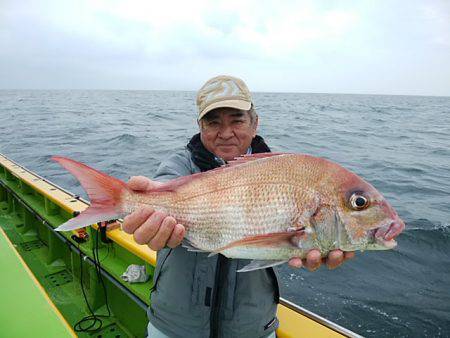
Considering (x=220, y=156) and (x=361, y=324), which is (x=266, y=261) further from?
(x=361, y=324)

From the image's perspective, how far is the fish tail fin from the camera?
6.87 ft

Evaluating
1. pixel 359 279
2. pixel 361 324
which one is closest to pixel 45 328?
pixel 361 324

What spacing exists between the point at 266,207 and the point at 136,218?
2.72ft

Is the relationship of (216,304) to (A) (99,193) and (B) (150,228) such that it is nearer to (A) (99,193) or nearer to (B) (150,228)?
(B) (150,228)

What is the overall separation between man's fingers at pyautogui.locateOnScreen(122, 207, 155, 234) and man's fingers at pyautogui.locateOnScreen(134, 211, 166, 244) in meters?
0.03

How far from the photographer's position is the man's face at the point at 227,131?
9.19ft

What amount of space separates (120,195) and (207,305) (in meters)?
0.97

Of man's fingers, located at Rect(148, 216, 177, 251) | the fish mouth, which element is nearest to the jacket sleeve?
man's fingers, located at Rect(148, 216, 177, 251)

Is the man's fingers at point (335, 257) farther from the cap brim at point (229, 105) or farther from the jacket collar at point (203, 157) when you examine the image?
the cap brim at point (229, 105)

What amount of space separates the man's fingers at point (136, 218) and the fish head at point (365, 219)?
3.95 ft

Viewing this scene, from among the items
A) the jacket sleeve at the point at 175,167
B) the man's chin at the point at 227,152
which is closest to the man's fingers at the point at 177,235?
the jacket sleeve at the point at 175,167

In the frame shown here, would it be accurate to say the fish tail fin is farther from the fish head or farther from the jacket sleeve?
the fish head

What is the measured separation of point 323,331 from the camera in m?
2.82

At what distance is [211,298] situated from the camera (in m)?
2.35
